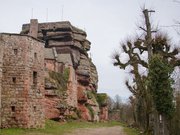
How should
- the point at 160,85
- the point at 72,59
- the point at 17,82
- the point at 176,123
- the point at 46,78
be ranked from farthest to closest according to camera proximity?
the point at 72,59, the point at 46,78, the point at 17,82, the point at 176,123, the point at 160,85

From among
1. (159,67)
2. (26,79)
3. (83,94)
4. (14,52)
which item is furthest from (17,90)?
(83,94)

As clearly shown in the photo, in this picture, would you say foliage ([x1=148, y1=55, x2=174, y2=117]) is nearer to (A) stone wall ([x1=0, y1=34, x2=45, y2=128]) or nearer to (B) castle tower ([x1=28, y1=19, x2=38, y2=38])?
(A) stone wall ([x1=0, y1=34, x2=45, y2=128])

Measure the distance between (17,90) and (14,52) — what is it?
11.6 ft

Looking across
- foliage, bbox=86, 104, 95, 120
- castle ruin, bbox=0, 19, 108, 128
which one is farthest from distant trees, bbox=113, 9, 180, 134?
foliage, bbox=86, 104, 95, 120

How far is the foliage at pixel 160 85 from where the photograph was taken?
2542cm

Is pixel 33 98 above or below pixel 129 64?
below

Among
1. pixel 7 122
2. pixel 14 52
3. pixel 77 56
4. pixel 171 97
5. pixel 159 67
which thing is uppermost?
pixel 77 56

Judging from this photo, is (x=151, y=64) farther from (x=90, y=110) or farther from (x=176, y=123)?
(x=90, y=110)

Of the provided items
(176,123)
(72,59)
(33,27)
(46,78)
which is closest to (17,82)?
(46,78)

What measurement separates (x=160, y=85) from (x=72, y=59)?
1457 inches

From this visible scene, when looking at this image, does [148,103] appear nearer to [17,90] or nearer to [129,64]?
[129,64]

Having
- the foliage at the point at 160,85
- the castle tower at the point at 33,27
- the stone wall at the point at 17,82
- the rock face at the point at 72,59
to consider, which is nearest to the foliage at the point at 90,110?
the rock face at the point at 72,59

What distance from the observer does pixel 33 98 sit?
34219mm

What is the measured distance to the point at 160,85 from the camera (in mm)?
25500
